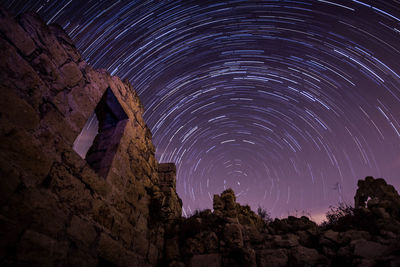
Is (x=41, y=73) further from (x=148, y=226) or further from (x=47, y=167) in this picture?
(x=148, y=226)

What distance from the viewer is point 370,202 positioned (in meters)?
5.97

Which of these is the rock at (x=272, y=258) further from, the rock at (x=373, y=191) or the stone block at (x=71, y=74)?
the rock at (x=373, y=191)

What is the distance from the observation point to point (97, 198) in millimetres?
2756

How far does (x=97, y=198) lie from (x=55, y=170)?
698mm

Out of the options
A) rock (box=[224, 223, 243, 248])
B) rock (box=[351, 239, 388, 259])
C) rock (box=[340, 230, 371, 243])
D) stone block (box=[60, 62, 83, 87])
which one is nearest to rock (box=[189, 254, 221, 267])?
rock (box=[224, 223, 243, 248])

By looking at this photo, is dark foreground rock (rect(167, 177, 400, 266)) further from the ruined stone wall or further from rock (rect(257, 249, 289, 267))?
the ruined stone wall

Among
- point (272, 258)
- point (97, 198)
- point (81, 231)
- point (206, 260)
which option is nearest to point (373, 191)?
point (272, 258)

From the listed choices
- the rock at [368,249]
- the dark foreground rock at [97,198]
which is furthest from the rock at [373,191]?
the rock at [368,249]

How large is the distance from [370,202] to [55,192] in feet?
24.5

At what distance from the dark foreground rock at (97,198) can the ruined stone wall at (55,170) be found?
0.01 m

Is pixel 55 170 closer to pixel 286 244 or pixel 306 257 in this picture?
pixel 286 244

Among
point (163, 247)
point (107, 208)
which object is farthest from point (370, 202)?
point (107, 208)

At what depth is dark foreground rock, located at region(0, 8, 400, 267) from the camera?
1.90 metres

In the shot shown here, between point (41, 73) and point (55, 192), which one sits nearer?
point (55, 192)
